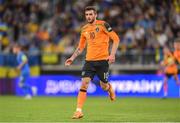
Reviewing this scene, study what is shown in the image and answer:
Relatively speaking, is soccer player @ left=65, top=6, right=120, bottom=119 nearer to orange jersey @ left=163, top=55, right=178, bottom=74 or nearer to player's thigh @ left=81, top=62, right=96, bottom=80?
player's thigh @ left=81, top=62, right=96, bottom=80

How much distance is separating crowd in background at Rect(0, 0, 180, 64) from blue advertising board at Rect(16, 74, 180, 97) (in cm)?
195

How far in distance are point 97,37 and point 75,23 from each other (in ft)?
60.1

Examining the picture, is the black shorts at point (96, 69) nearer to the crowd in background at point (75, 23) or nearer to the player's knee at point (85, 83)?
the player's knee at point (85, 83)

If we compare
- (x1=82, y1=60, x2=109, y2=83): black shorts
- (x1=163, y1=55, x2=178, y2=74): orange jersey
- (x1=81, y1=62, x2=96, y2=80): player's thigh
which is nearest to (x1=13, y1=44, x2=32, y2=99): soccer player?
(x1=163, y1=55, x2=178, y2=74): orange jersey

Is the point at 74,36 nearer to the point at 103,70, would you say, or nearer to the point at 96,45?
the point at 103,70

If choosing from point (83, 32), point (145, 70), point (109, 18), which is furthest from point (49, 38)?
point (83, 32)

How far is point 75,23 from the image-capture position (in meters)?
32.7

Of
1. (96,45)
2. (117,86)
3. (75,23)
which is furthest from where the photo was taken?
(75,23)

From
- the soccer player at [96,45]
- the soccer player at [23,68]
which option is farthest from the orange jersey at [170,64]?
the soccer player at [96,45]

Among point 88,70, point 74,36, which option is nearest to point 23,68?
point 74,36

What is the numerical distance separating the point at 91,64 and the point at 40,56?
1691cm

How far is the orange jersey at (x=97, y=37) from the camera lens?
14391 millimetres

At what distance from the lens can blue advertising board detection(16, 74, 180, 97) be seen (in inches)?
1105

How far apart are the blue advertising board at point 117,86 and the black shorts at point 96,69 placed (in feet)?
41.0
